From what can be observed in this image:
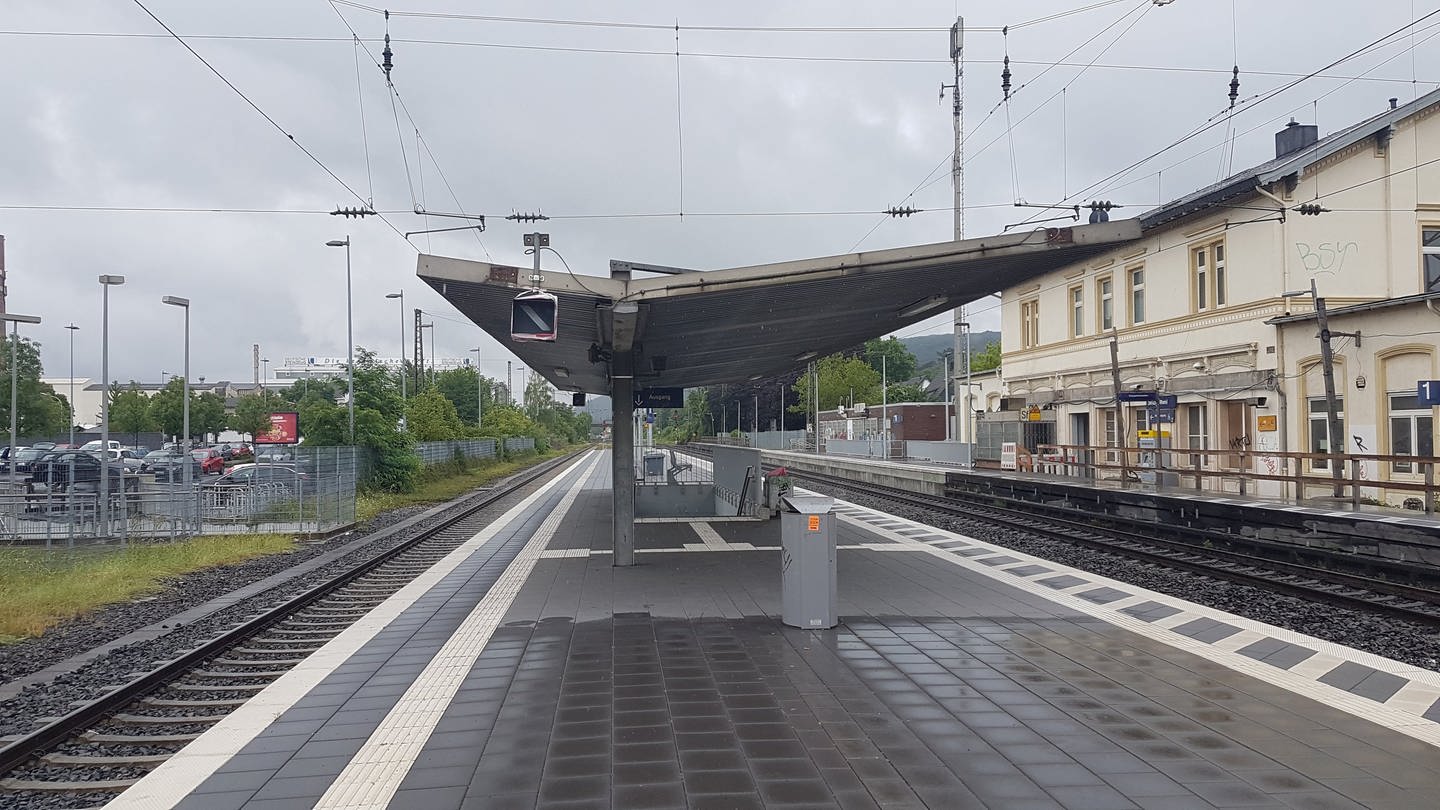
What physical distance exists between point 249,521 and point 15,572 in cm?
667

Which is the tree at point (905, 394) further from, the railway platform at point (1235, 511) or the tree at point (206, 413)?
the tree at point (206, 413)

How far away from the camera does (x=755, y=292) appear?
34.7 ft

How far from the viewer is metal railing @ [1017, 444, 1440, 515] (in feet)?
48.8

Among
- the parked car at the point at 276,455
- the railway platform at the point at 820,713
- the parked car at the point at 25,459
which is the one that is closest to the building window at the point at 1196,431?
the railway platform at the point at 820,713

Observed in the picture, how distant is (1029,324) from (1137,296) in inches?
284

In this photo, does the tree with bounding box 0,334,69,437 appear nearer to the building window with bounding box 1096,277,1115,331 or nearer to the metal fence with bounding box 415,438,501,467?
the metal fence with bounding box 415,438,501,467

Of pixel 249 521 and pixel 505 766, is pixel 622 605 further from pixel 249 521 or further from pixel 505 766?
pixel 249 521

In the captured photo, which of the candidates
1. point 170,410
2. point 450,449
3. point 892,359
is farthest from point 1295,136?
point 892,359

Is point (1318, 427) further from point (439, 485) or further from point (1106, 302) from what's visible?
point (439, 485)

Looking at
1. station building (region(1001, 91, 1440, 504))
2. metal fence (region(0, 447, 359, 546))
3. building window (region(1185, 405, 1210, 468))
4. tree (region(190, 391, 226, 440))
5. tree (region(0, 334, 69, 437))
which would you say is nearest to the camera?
metal fence (region(0, 447, 359, 546))

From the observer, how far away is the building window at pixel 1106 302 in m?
29.7

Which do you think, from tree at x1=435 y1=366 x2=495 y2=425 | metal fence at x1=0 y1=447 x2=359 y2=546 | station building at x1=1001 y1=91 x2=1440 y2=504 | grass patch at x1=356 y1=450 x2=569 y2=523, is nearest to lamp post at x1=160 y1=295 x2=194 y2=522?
metal fence at x1=0 y1=447 x2=359 y2=546

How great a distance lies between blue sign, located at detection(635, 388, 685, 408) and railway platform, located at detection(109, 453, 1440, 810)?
425 inches

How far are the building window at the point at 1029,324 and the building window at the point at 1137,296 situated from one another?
5.96 metres
